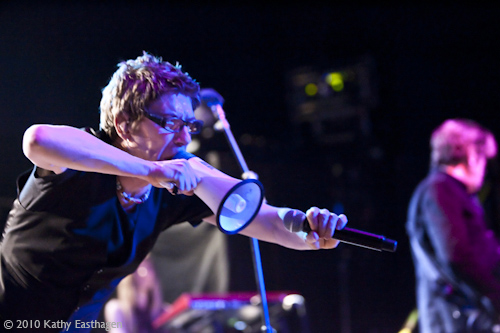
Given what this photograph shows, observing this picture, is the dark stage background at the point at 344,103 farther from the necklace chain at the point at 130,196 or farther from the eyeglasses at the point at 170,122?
the eyeglasses at the point at 170,122

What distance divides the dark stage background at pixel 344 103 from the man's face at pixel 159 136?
2.98m

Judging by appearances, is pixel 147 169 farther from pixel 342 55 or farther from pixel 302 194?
pixel 342 55

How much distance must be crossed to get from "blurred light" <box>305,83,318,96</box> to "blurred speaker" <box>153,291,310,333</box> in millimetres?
2412

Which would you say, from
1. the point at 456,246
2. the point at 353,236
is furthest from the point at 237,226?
the point at 456,246

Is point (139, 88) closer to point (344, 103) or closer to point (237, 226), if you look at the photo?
point (237, 226)

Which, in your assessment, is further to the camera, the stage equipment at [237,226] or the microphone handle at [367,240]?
the stage equipment at [237,226]

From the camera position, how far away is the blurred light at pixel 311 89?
5.59 metres

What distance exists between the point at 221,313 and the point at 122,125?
2522 mm

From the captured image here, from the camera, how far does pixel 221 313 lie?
13.4 feet

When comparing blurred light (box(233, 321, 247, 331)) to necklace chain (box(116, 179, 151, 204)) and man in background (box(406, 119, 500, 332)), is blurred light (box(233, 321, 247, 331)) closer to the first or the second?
man in background (box(406, 119, 500, 332))

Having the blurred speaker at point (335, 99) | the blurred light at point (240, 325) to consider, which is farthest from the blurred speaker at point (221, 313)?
the blurred speaker at point (335, 99)

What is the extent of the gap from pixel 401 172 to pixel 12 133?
425 centimetres

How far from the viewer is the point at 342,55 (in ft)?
19.7

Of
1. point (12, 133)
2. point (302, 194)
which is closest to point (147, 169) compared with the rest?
point (12, 133)
